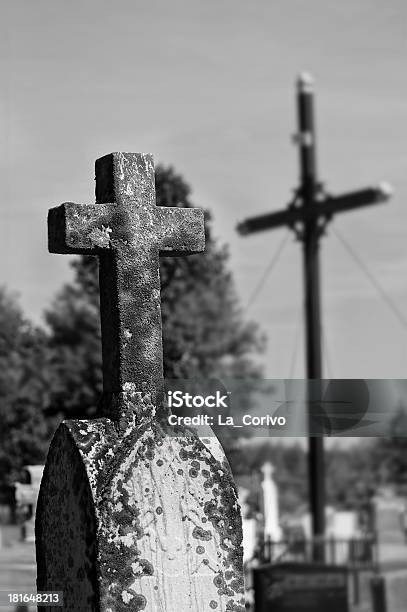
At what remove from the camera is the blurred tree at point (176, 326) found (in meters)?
20.7

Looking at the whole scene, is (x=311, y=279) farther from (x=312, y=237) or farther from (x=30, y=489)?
(x=30, y=489)

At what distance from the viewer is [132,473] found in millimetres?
4445

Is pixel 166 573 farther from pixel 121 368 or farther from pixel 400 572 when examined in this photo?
pixel 400 572

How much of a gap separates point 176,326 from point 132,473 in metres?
18.0

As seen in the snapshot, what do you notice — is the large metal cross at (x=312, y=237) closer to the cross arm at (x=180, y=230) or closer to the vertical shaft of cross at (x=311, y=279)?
the vertical shaft of cross at (x=311, y=279)

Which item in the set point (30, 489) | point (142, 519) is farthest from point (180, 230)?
point (30, 489)

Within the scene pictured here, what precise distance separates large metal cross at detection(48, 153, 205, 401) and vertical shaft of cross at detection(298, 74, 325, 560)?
32.2 ft

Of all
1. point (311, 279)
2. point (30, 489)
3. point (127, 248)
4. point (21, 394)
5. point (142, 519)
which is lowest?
point (142, 519)

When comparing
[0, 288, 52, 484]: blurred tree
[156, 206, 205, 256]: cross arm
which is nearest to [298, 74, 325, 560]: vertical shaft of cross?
[0, 288, 52, 484]: blurred tree

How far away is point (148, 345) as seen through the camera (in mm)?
4703

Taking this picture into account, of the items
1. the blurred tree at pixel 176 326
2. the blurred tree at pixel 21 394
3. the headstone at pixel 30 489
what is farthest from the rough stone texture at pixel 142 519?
the blurred tree at pixel 21 394

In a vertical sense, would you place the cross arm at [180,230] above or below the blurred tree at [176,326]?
below

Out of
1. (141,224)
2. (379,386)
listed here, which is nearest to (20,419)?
(379,386)

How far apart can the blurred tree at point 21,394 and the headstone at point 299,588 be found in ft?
26.4
